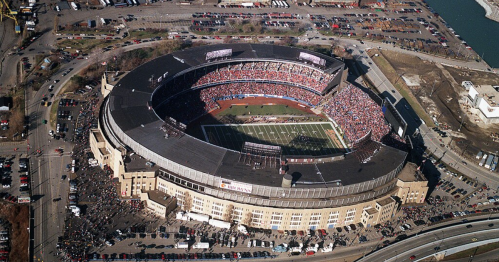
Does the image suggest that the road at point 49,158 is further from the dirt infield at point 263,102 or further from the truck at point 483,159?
the dirt infield at point 263,102

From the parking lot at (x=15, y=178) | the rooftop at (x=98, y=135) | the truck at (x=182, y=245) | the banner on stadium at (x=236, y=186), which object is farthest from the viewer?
the rooftop at (x=98, y=135)

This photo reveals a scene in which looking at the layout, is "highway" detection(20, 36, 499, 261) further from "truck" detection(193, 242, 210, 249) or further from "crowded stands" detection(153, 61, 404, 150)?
"truck" detection(193, 242, 210, 249)

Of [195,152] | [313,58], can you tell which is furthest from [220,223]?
[313,58]

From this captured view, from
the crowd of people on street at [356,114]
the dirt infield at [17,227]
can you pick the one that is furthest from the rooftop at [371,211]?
the dirt infield at [17,227]

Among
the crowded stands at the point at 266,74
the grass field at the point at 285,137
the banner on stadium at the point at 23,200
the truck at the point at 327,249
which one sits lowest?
the banner on stadium at the point at 23,200

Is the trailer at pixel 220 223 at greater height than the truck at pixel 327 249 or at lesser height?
greater

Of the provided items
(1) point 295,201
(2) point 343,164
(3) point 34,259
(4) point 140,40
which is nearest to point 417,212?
(2) point 343,164

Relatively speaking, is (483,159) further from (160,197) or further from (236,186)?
(160,197)
